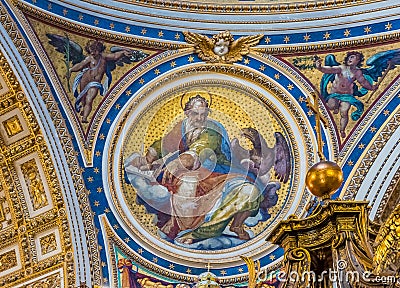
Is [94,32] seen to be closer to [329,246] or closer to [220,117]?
[220,117]

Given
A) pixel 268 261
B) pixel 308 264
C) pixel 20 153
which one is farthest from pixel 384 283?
pixel 20 153

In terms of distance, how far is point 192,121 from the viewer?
12.4 m

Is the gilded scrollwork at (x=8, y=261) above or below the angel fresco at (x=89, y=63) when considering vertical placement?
below

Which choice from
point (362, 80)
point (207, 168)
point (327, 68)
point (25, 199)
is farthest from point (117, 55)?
point (362, 80)

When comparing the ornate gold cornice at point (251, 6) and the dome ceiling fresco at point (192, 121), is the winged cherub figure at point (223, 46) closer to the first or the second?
the dome ceiling fresco at point (192, 121)

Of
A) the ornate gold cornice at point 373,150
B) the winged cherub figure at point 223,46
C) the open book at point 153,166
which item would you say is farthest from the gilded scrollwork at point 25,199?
the ornate gold cornice at point 373,150

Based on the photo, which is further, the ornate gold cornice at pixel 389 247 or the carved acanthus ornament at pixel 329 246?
the carved acanthus ornament at pixel 329 246

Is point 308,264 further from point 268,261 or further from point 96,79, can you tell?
point 96,79

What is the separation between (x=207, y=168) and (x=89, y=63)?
2090 millimetres

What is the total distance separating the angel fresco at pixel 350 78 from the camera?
12125 millimetres

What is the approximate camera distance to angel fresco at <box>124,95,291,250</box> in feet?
39.0

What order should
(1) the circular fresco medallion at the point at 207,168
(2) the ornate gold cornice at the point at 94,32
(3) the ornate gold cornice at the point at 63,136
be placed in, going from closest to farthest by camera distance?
(3) the ornate gold cornice at the point at 63,136 → (2) the ornate gold cornice at the point at 94,32 → (1) the circular fresco medallion at the point at 207,168

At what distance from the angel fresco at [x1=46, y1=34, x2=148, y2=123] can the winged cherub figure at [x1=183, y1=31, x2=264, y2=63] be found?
74cm

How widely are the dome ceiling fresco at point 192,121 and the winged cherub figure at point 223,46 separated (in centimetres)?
2
